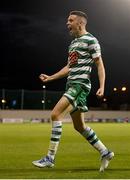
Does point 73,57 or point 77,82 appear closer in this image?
point 77,82

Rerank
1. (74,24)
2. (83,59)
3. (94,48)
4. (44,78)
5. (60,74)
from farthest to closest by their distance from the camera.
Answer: (44,78) → (60,74) → (74,24) → (83,59) → (94,48)

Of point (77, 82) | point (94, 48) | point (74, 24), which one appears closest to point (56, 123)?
point (77, 82)

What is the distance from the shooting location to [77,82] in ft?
27.3

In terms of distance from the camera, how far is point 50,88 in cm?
9688

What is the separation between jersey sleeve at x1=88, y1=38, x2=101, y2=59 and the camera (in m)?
8.23

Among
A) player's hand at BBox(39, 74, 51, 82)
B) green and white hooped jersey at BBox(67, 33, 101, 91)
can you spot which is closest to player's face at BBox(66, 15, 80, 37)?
green and white hooped jersey at BBox(67, 33, 101, 91)

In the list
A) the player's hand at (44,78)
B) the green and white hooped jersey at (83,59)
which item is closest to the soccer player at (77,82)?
the green and white hooped jersey at (83,59)

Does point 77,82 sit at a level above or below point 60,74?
below

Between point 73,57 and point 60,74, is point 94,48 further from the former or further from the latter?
point 60,74

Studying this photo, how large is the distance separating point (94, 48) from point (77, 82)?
22.9 inches

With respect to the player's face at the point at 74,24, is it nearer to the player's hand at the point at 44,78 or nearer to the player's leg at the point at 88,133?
the player's hand at the point at 44,78

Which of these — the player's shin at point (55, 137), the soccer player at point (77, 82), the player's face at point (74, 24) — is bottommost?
the player's shin at point (55, 137)

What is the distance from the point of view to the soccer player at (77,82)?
324 inches

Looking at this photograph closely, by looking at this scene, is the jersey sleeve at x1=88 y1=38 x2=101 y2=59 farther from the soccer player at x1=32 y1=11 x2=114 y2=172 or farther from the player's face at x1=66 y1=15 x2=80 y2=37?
the player's face at x1=66 y1=15 x2=80 y2=37
